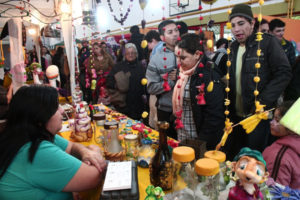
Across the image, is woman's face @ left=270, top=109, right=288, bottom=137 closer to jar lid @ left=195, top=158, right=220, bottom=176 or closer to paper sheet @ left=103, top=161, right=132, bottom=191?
jar lid @ left=195, top=158, right=220, bottom=176

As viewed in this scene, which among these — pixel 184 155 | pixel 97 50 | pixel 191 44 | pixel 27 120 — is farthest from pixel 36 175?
pixel 97 50

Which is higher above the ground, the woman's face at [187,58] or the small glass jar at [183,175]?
the woman's face at [187,58]

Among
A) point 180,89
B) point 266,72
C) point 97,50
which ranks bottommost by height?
point 180,89

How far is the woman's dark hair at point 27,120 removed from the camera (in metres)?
0.95

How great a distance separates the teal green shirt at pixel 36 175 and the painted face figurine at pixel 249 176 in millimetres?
681

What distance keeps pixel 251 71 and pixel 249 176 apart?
1339mm

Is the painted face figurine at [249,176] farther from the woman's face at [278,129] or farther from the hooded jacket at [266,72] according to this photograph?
the hooded jacket at [266,72]

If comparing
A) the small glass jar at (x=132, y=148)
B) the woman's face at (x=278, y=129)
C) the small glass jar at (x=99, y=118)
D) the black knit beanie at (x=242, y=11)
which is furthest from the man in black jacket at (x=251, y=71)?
the small glass jar at (x=99, y=118)

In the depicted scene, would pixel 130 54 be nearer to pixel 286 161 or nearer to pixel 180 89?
pixel 180 89

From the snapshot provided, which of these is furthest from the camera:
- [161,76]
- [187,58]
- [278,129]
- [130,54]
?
[130,54]

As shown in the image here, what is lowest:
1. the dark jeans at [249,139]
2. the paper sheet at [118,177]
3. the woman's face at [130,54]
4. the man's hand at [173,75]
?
the dark jeans at [249,139]

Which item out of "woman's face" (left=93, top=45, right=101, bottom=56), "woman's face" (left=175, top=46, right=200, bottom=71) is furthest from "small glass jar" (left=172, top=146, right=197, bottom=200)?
"woman's face" (left=93, top=45, right=101, bottom=56)

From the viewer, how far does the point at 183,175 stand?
1.01 metres

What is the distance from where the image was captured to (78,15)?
9.62 ft
